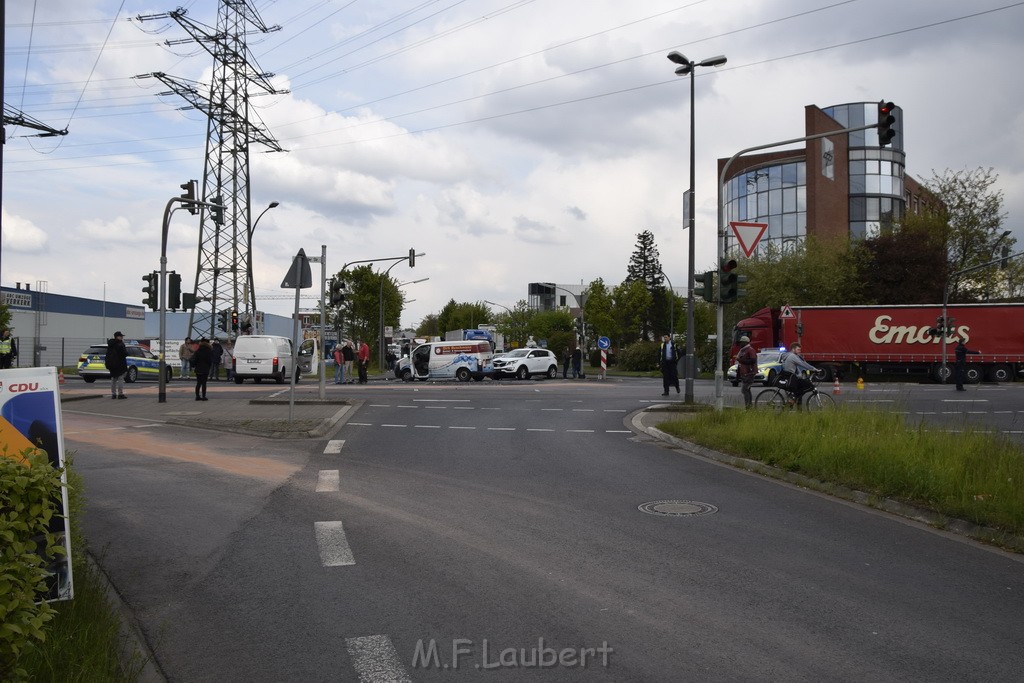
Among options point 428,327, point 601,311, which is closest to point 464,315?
point 428,327

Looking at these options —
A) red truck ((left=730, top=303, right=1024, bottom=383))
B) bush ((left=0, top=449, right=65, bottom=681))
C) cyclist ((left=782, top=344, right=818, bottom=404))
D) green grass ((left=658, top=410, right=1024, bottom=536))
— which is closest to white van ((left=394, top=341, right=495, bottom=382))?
red truck ((left=730, top=303, right=1024, bottom=383))

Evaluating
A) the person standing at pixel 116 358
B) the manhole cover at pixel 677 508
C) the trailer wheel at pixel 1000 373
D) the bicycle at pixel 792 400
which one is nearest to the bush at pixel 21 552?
the manhole cover at pixel 677 508

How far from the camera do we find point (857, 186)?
6462 centimetres

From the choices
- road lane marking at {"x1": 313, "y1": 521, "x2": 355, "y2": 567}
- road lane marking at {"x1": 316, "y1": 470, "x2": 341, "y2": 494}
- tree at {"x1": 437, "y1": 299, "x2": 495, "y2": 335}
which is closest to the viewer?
road lane marking at {"x1": 313, "y1": 521, "x2": 355, "y2": 567}

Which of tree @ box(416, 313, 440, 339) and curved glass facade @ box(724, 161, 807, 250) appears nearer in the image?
curved glass facade @ box(724, 161, 807, 250)

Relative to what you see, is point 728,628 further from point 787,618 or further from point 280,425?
point 280,425

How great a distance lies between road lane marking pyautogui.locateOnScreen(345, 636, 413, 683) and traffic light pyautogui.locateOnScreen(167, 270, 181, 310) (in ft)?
70.6

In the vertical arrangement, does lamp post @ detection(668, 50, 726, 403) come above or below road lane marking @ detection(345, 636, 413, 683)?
above

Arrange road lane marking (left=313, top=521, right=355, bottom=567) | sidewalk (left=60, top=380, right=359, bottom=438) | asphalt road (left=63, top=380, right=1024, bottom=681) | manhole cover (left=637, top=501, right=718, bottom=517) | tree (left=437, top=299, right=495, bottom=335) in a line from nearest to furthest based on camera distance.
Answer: asphalt road (left=63, top=380, right=1024, bottom=681) < road lane marking (left=313, top=521, right=355, bottom=567) < manhole cover (left=637, top=501, right=718, bottom=517) < sidewalk (left=60, top=380, right=359, bottom=438) < tree (left=437, top=299, right=495, bottom=335)

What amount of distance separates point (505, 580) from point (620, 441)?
955 cm

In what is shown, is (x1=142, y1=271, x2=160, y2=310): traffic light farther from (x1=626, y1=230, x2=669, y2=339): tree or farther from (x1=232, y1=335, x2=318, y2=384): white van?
(x1=626, y1=230, x2=669, y2=339): tree

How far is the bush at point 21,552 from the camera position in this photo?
3.07 metres

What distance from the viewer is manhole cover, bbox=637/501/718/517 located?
8531 millimetres

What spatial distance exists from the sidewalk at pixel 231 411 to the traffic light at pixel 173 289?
2732 millimetres
